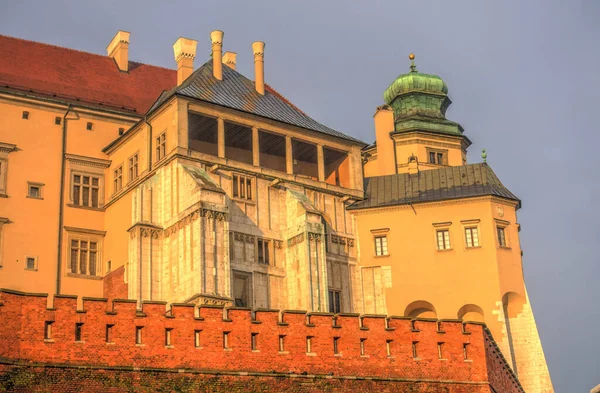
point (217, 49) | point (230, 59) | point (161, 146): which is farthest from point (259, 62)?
point (161, 146)

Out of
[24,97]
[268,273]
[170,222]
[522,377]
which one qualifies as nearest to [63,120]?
[24,97]

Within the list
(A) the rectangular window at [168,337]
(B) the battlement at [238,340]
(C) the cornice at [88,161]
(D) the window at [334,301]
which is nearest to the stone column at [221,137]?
(C) the cornice at [88,161]

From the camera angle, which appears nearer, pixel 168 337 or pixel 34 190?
pixel 168 337

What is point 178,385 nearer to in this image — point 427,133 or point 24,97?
point 24,97

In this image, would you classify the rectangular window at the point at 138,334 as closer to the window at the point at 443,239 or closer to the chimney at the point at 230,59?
the window at the point at 443,239

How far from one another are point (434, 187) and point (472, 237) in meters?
3.29

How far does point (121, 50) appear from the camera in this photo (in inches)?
2361

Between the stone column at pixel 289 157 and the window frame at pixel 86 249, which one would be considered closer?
the window frame at pixel 86 249

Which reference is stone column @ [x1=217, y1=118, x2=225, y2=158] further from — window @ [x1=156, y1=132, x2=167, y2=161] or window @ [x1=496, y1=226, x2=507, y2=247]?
window @ [x1=496, y1=226, x2=507, y2=247]

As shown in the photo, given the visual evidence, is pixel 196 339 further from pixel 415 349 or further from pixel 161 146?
pixel 161 146

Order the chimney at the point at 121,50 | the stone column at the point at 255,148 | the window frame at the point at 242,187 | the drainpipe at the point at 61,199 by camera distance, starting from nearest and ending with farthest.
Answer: the window frame at the point at 242,187, the stone column at the point at 255,148, the drainpipe at the point at 61,199, the chimney at the point at 121,50

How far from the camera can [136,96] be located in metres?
57.0

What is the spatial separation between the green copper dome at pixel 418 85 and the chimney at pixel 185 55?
→ 13.7 metres

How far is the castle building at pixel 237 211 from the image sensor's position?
4756 cm
